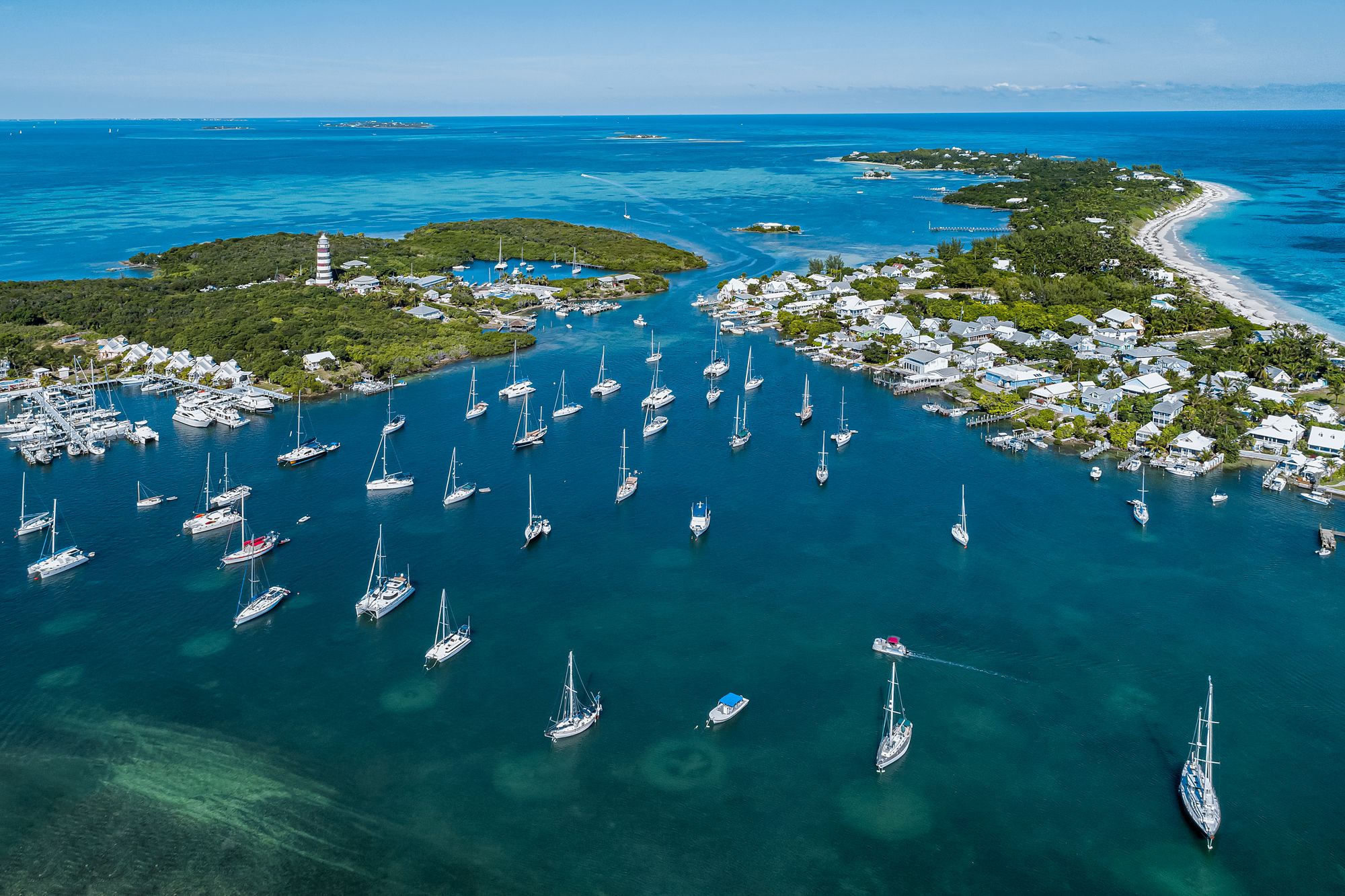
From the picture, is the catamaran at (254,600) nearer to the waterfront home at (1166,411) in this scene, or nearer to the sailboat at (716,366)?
the sailboat at (716,366)

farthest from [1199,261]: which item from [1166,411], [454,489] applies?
[454,489]

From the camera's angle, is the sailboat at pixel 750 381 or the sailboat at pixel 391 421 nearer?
the sailboat at pixel 391 421

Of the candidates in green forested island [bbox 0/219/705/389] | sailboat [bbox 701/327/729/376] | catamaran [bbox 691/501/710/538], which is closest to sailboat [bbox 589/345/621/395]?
sailboat [bbox 701/327/729/376]

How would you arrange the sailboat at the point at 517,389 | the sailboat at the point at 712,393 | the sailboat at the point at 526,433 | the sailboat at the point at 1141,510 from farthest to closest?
the sailboat at the point at 517,389
the sailboat at the point at 712,393
the sailboat at the point at 526,433
the sailboat at the point at 1141,510

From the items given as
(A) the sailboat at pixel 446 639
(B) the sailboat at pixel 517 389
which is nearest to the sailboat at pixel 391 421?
(B) the sailboat at pixel 517 389

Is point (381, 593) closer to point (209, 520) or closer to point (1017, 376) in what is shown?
point (209, 520)

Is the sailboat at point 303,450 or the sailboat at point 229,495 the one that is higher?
the sailboat at point 303,450
